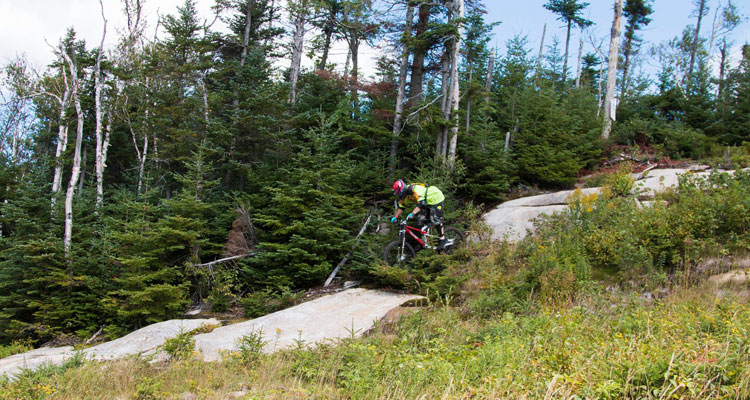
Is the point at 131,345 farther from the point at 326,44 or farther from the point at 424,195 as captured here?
the point at 326,44

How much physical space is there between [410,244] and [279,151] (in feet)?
23.9

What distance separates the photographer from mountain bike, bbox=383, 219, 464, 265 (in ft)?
32.4

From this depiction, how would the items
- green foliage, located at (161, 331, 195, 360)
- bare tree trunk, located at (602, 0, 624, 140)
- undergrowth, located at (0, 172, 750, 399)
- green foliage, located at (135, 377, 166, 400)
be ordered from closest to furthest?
undergrowth, located at (0, 172, 750, 399), green foliage, located at (135, 377, 166, 400), green foliage, located at (161, 331, 195, 360), bare tree trunk, located at (602, 0, 624, 140)

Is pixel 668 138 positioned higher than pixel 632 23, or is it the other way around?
pixel 632 23

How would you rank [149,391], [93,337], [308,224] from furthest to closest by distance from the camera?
[93,337] < [308,224] < [149,391]

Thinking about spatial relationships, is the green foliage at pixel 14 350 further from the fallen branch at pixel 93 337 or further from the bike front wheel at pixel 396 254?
the bike front wheel at pixel 396 254

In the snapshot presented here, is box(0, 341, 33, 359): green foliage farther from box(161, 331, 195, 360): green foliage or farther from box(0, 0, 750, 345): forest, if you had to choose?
box(161, 331, 195, 360): green foliage

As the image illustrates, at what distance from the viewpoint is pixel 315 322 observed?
8.17 metres

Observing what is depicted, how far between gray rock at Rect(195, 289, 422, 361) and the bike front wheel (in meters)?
0.87

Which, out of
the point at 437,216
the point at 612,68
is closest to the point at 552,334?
the point at 437,216

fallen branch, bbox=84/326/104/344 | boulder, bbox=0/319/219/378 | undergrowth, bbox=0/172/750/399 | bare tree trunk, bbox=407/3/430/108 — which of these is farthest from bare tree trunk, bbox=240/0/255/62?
undergrowth, bbox=0/172/750/399

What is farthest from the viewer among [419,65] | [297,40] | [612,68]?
[297,40]

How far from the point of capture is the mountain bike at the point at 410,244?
32.4ft

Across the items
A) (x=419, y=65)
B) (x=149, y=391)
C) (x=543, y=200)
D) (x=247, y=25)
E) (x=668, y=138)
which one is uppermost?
(x=247, y=25)
